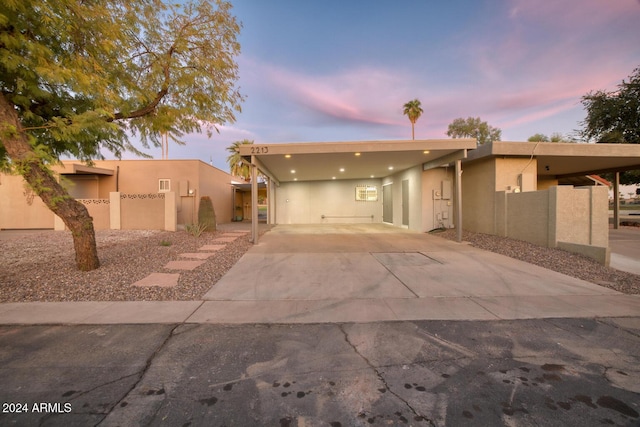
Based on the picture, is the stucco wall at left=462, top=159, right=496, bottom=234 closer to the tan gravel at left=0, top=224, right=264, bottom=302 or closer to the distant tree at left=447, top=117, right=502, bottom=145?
the tan gravel at left=0, top=224, right=264, bottom=302

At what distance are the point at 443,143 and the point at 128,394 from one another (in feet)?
30.3

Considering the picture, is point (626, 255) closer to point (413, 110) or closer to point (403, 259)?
point (403, 259)

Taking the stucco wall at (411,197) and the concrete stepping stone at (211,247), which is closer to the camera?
the concrete stepping stone at (211,247)

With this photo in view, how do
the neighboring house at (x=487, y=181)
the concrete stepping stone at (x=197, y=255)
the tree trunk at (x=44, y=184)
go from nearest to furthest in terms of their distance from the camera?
the tree trunk at (x=44, y=184) < the concrete stepping stone at (x=197, y=255) < the neighboring house at (x=487, y=181)

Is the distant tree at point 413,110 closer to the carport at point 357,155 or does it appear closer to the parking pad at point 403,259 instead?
the carport at point 357,155

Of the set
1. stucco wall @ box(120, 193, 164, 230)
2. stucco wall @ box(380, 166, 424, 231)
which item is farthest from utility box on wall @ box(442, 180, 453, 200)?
stucco wall @ box(120, 193, 164, 230)

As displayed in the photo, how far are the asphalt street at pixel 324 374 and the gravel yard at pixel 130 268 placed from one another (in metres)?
1.35

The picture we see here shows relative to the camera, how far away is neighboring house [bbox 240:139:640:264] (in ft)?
24.6

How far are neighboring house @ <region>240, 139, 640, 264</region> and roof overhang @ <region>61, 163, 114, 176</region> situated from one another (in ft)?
34.8

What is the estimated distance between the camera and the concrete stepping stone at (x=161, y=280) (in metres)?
5.05

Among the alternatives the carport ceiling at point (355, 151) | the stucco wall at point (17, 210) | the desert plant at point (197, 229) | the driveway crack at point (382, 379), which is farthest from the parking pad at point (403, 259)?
the stucco wall at point (17, 210)

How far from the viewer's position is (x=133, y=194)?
1284cm

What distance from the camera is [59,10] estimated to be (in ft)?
15.1

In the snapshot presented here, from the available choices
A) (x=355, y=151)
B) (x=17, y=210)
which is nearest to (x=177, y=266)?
(x=355, y=151)
